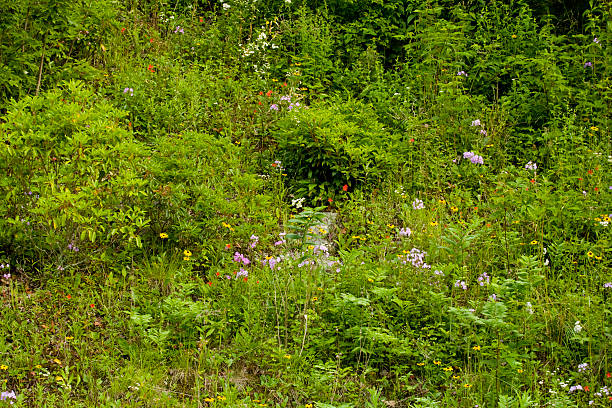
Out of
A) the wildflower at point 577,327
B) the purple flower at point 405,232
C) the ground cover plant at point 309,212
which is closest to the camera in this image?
the ground cover plant at point 309,212

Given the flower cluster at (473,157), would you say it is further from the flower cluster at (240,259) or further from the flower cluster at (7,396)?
the flower cluster at (7,396)

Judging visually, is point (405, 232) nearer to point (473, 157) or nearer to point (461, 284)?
point (461, 284)

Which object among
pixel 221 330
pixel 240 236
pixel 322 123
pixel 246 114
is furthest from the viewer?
pixel 246 114

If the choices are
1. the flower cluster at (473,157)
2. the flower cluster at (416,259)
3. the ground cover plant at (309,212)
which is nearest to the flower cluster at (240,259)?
the ground cover plant at (309,212)

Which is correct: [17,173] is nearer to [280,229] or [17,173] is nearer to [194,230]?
[194,230]

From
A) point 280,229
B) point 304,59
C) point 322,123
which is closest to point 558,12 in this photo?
point 304,59

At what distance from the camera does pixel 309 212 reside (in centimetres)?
445

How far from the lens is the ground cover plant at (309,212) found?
4.14 meters

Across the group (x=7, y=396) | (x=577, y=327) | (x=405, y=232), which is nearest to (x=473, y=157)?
(x=405, y=232)

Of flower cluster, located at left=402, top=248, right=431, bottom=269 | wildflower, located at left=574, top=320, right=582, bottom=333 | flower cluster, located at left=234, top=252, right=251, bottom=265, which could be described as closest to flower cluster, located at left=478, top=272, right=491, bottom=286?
flower cluster, located at left=402, top=248, right=431, bottom=269

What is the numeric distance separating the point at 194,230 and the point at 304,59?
3.02 m

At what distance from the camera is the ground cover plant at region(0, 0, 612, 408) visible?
414 cm

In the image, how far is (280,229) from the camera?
5.65m

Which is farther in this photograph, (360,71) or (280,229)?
(360,71)
